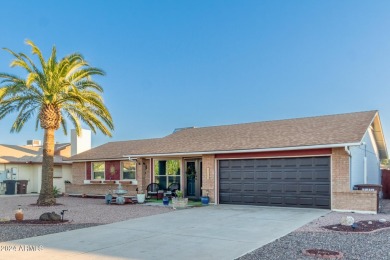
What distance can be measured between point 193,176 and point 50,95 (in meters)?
8.81

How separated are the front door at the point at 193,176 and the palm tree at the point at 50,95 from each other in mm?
5401

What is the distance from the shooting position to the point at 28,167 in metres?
29.8

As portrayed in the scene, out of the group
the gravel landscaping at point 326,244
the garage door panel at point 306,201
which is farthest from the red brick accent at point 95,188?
the gravel landscaping at point 326,244

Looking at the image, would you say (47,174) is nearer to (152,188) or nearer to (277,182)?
(152,188)

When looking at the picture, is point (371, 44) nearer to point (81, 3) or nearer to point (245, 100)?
point (245, 100)

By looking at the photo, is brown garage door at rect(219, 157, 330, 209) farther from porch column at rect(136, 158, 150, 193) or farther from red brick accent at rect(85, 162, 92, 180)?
red brick accent at rect(85, 162, 92, 180)

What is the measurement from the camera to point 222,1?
19297 mm

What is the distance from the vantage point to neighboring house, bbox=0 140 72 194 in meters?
28.3

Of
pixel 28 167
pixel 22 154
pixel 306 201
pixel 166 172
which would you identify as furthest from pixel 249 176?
pixel 22 154

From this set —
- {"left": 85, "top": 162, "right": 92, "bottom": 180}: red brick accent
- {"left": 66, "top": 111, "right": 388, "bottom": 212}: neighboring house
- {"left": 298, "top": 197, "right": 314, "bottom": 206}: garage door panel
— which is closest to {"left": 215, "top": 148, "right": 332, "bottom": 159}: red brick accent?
{"left": 66, "top": 111, "right": 388, "bottom": 212}: neighboring house

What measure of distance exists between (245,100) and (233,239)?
1871 cm

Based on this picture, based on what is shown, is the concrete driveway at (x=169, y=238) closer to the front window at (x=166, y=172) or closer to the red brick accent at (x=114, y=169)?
the front window at (x=166, y=172)

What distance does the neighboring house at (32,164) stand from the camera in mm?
28234

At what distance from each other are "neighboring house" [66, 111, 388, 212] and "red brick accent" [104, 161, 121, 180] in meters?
0.11
